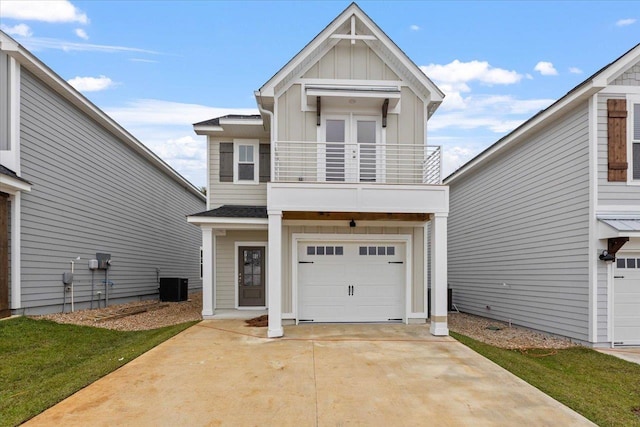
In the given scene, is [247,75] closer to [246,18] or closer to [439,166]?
[246,18]

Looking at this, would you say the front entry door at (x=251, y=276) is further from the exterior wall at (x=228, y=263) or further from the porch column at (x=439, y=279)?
the porch column at (x=439, y=279)

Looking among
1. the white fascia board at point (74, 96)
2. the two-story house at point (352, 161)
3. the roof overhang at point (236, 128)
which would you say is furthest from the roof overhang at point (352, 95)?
the white fascia board at point (74, 96)

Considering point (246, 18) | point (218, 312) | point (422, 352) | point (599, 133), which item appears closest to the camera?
point (422, 352)

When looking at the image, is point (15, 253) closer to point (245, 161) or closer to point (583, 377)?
point (245, 161)

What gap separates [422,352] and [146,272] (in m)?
12.9

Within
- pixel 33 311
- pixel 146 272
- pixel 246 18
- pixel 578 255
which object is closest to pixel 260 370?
pixel 33 311

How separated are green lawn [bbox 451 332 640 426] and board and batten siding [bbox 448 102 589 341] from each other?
1502mm

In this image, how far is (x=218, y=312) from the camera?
39.3 ft

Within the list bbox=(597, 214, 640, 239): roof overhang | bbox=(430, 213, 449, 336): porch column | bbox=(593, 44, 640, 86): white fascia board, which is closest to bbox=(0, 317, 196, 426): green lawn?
bbox=(430, 213, 449, 336): porch column

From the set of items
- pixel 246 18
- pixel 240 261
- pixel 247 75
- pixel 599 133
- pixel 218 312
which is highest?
pixel 246 18

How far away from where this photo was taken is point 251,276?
12.8 meters

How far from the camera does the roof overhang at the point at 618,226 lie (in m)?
8.36

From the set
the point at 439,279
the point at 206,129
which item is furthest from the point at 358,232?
the point at 206,129

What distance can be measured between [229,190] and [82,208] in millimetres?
4600
